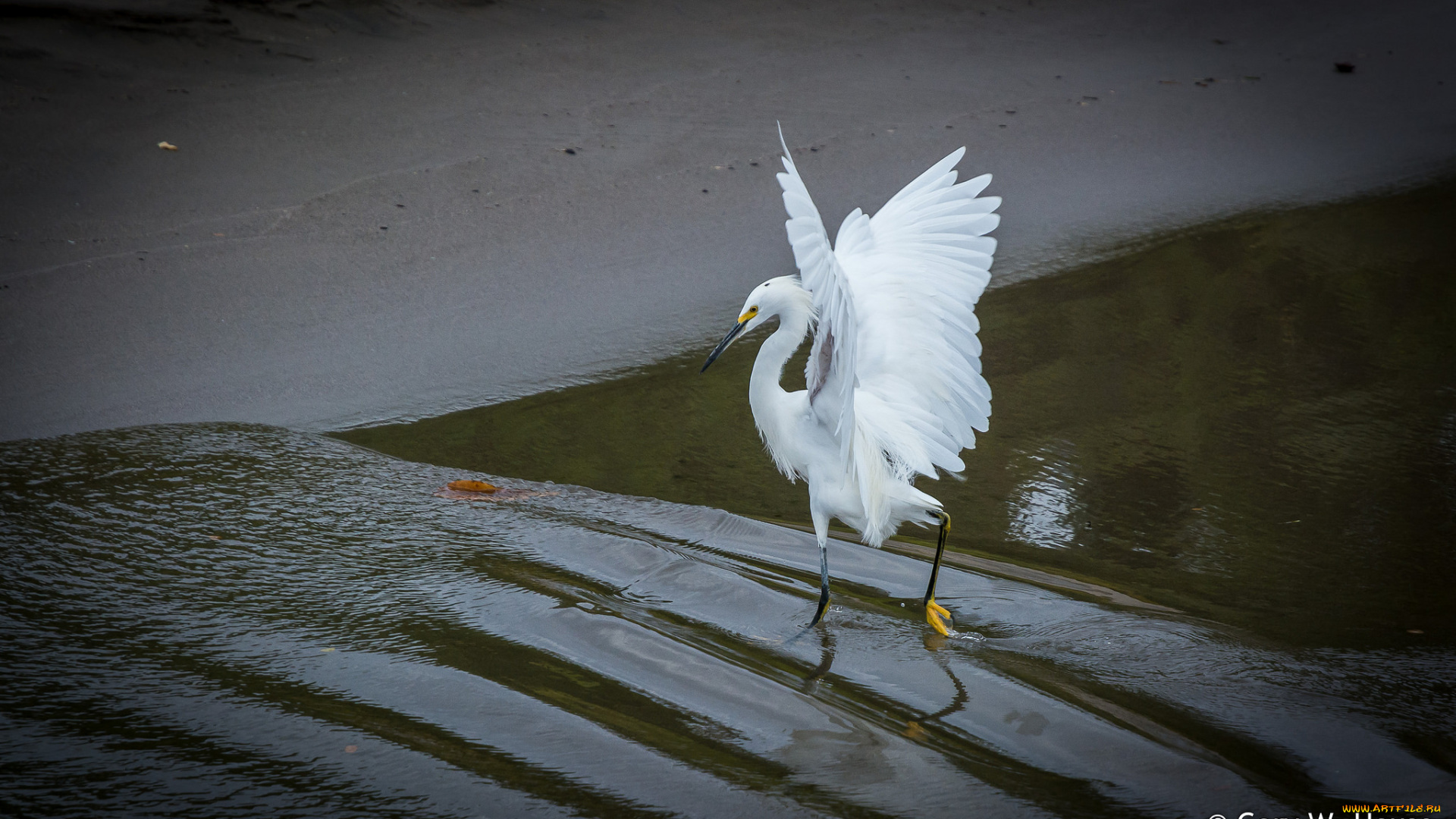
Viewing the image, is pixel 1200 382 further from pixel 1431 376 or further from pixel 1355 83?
pixel 1355 83

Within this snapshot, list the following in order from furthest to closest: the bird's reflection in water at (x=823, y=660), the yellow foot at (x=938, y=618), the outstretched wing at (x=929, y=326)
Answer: the outstretched wing at (x=929, y=326) → the yellow foot at (x=938, y=618) → the bird's reflection in water at (x=823, y=660)

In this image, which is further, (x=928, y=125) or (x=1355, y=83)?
(x=1355, y=83)

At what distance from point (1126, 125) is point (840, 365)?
5270mm

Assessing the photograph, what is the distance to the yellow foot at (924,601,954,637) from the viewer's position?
9.37 ft

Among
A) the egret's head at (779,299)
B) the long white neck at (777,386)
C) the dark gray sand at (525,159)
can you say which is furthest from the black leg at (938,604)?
the dark gray sand at (525,159)

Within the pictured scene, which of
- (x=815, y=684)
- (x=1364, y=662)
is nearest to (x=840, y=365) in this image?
(x=815, y=684)

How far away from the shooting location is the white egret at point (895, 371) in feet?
9.55

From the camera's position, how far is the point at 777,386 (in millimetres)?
3139

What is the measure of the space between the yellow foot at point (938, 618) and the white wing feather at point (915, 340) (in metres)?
0.26

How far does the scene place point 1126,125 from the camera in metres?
6.89

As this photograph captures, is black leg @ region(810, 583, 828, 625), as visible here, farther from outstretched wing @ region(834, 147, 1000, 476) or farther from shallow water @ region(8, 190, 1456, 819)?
outstretched wing @ region(834, 147, 1000, 476)

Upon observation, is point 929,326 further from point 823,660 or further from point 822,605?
point 823,660

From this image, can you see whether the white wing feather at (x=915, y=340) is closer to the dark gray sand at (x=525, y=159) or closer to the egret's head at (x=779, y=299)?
the egret's head at (x=779, y=299)

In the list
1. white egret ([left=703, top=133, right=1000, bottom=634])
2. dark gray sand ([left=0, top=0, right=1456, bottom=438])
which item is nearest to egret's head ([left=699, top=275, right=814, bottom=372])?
white egret ([left=703, top=133, right=1000, bottom=634])
